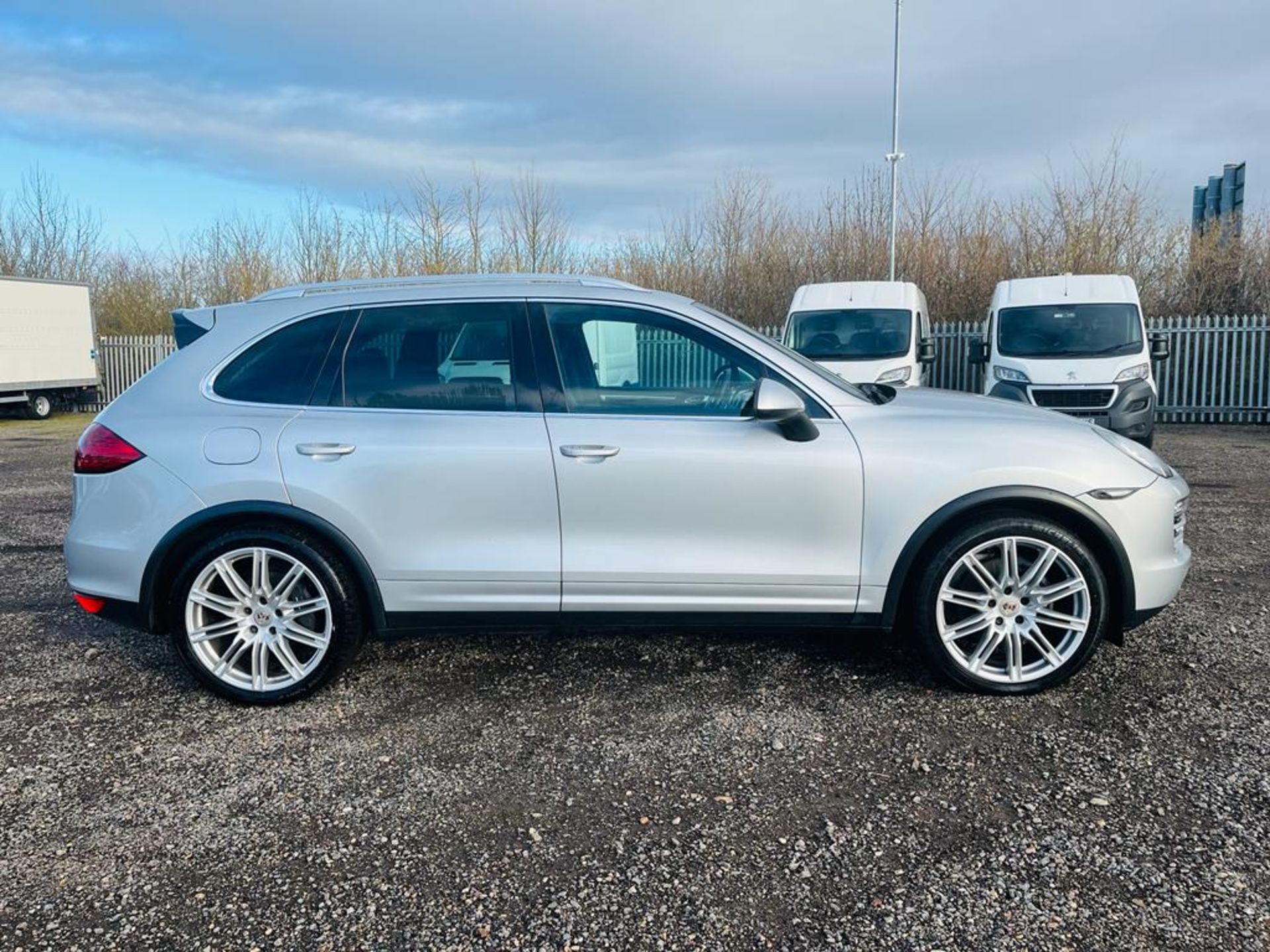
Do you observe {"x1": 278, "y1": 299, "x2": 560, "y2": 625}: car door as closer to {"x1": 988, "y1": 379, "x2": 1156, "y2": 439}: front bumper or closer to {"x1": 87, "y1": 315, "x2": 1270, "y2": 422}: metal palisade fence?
{"x1": 988, "y1": 379, "x2": 1156, "y2": 439}: front bumper

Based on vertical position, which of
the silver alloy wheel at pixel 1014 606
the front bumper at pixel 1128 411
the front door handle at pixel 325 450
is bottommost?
the silver alloy wheel at pixel 1014 606

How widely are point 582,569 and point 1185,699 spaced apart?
8.51ft

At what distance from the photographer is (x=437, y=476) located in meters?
3.89

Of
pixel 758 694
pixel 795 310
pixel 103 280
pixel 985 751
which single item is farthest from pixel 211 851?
pixel 103 280

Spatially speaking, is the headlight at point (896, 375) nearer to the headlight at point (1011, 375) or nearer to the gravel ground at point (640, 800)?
the headlight at point (1011, 375)

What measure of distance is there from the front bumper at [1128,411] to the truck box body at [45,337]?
18.9m

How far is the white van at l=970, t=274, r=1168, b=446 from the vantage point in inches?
434

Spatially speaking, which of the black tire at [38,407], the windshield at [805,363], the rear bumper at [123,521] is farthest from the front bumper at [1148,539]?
the black tire at [38,407]

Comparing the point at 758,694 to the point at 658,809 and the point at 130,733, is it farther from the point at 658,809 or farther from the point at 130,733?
the point at 130,733

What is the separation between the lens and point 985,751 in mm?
3521

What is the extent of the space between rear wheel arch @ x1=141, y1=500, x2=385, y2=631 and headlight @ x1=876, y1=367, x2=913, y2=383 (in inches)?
351

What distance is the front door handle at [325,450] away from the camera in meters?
3.90

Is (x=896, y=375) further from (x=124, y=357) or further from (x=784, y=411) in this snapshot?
(x=124, y=357)

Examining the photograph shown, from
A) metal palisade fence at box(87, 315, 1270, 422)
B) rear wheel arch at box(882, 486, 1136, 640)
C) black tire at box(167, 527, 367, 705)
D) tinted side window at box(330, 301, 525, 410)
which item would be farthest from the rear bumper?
metal palisade fence at box(87, 315, 1270, 422)
